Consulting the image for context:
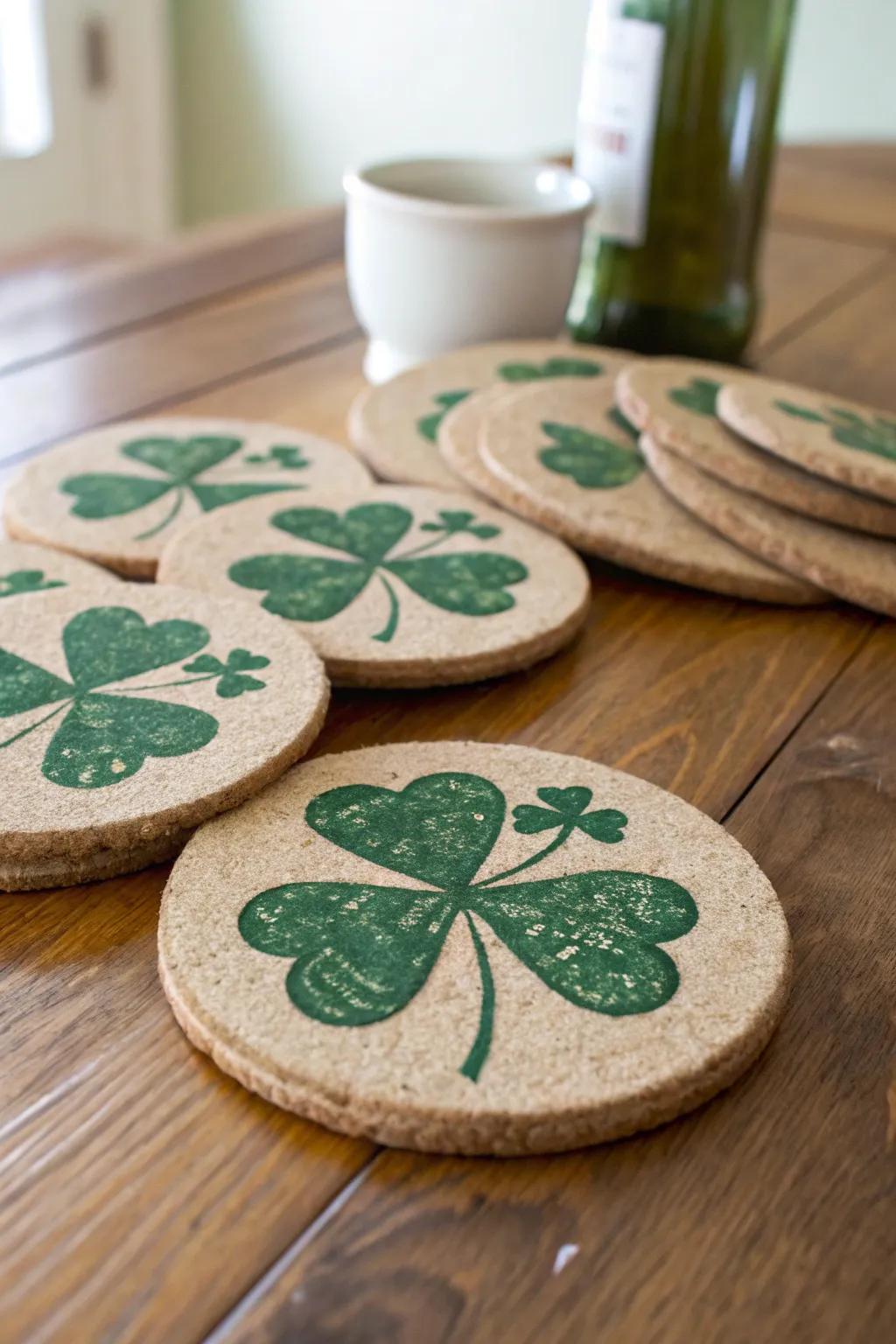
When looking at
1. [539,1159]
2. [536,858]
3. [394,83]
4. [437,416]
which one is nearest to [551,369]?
[437,416]

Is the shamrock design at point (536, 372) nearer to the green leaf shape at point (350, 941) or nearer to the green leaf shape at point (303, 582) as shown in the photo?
the green leaf shape at point (303, 582)

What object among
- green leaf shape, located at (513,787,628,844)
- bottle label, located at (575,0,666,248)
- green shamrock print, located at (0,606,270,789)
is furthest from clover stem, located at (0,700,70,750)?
bottle label, located at (575,0,666,248)

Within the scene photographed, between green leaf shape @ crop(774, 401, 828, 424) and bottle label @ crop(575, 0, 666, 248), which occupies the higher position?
bottle label @ crop(575, 0, 666, 248)

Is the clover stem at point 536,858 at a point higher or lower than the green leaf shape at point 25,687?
lower

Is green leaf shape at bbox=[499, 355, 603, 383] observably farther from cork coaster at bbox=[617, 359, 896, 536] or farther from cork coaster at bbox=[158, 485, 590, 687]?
cork coaster at bbox=[158, 485, 590, 687]

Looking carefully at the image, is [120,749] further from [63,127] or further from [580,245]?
[63,127]

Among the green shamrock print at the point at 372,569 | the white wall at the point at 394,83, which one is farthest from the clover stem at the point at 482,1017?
the white wall at the point at 394,83

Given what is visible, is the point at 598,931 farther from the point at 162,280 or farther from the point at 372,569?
the point at 162,280
